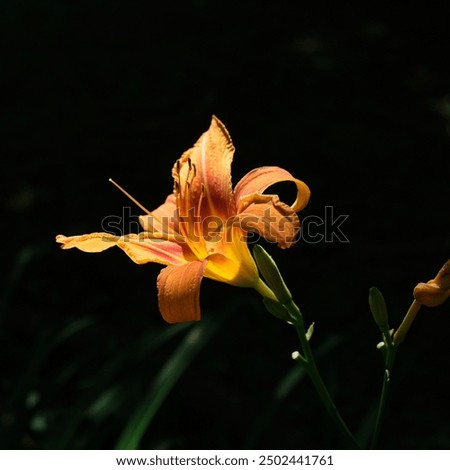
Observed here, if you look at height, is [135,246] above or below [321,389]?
above

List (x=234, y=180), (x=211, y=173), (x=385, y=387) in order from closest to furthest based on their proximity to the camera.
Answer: (x=385, y=387)
(x=211, y=173)
(x=234, y=180)

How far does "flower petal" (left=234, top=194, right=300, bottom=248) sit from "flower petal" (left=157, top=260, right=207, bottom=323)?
101 mm

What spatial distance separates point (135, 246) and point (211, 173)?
0.21 metres

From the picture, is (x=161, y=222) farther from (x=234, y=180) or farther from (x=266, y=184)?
(x=234, y=180)

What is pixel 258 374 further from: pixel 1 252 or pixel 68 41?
pixel 68 41

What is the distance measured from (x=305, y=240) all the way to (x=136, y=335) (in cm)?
77

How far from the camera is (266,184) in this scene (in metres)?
1.27

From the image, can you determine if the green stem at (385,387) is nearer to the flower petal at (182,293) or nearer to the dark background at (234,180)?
the flower petal at (182,293)

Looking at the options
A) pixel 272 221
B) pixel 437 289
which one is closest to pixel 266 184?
pixel 272 221

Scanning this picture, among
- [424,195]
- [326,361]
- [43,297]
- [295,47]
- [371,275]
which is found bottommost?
[43,297]

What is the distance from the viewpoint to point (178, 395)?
239 cm

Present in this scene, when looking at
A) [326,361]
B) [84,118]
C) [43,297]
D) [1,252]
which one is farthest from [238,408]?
[84,118]

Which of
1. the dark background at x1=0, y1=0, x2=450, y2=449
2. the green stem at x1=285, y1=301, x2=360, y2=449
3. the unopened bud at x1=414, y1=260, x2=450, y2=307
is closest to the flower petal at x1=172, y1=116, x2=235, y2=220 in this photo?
the green stem at x1=285, y1=301, x2=360, y2=449

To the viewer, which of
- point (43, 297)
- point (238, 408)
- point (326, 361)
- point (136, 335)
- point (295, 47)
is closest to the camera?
point (238, 408)
